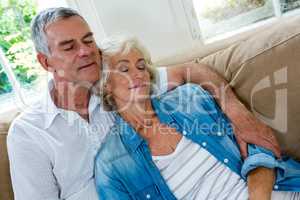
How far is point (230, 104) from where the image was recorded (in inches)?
50.4

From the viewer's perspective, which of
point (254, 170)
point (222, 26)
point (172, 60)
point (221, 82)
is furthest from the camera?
point (222, 26)

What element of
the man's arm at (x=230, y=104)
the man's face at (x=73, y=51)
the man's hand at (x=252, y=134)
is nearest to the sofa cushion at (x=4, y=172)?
the man's face at (x=73, y=51)

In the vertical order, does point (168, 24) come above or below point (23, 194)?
above

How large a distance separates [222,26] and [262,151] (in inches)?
37.2

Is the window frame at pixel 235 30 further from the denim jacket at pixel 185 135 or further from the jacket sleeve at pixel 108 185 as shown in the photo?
the jacket sleeve at pixel 108 185

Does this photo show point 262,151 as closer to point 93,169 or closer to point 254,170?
point 254,170

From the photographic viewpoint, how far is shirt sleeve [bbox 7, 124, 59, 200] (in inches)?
48.3

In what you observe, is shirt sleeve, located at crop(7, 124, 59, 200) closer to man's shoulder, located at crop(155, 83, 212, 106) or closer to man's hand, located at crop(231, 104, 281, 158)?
man's shoulder, located at crop(155, 83, 212, 106)

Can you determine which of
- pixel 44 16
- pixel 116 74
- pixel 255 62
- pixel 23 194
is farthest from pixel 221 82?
pixel 23 194

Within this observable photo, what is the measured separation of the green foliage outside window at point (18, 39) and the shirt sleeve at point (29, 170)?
2.56ft

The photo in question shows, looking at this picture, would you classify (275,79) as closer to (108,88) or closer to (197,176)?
(197,176)

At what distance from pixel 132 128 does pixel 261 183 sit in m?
0.47

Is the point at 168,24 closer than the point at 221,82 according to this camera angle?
No

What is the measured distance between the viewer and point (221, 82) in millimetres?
1329
